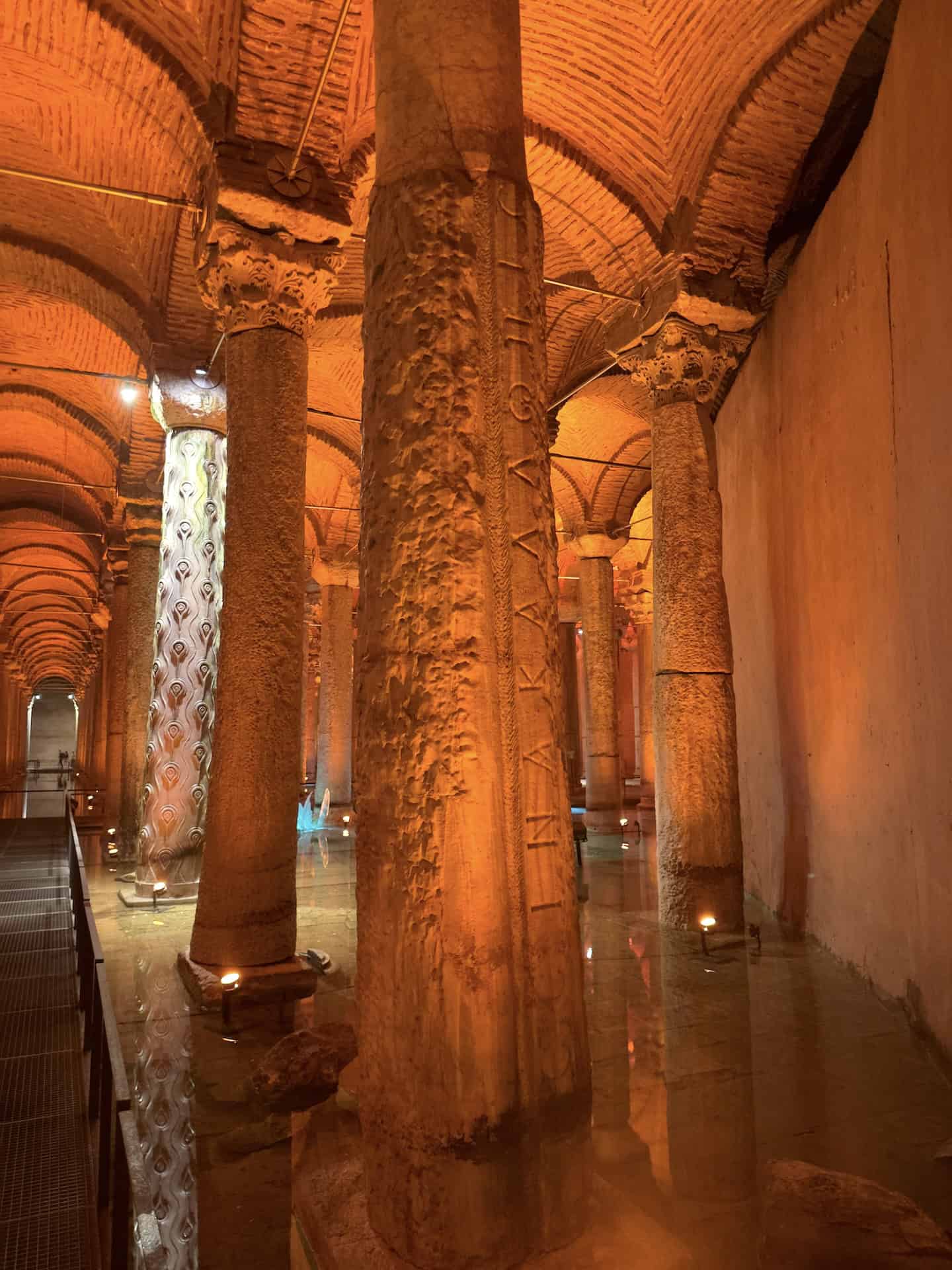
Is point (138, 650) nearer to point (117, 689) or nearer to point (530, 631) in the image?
point (117, 689)

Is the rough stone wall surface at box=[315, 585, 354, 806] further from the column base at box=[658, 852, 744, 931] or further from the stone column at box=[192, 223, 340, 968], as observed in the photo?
the stone column at box=[192, 223, 340, 968]

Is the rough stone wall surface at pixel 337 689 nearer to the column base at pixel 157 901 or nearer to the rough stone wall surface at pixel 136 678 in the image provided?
the rough stone wall surface at pixel 136 678

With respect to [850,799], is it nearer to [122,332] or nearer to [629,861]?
[629,861]

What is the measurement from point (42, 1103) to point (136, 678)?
25.9 feet

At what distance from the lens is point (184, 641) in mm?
7543

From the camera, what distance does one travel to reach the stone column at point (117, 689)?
12977 mm

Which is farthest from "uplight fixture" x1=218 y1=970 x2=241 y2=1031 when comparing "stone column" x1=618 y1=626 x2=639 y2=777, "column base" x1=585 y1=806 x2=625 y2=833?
"stone column" x1=618 y1=626 x2=639 y2=777

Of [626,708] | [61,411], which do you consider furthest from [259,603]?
[626,708]

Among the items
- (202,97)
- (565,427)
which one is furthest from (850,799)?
(565,427)

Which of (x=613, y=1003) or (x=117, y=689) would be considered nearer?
(x=613, y=1003)

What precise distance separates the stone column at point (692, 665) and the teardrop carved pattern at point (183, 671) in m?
3.71

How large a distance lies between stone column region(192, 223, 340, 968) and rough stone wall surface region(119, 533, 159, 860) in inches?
231

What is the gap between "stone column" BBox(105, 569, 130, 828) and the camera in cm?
1298

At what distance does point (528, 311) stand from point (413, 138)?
622mm
